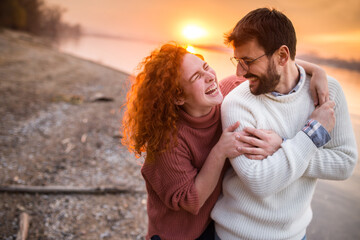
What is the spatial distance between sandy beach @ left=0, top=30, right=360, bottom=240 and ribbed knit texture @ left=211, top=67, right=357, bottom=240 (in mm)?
1068

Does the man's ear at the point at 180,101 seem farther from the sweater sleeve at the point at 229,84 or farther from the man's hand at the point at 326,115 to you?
the man's hand at the point at 326,115

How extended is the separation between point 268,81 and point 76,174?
344 cm

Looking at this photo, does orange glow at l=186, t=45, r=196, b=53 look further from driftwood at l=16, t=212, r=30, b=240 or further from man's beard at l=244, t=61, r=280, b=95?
driftwood at l=16, t=212, r=30, b=240

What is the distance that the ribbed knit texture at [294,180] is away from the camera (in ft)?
4.78

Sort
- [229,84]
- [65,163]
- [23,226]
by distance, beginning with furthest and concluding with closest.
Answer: [65,163], [23,226], [229,84]

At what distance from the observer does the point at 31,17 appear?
26891mm

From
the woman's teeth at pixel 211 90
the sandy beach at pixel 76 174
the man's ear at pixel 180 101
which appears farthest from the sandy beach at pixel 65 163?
the woman's teeth at pixel 211 90

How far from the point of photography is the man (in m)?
1.45

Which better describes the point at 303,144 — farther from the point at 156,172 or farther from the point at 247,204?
the point at 156,172

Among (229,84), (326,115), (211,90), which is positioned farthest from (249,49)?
(326,115)

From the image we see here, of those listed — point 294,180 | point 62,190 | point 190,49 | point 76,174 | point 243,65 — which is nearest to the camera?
point 294,180

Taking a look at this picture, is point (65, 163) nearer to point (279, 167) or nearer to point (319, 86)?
point (279, 167)

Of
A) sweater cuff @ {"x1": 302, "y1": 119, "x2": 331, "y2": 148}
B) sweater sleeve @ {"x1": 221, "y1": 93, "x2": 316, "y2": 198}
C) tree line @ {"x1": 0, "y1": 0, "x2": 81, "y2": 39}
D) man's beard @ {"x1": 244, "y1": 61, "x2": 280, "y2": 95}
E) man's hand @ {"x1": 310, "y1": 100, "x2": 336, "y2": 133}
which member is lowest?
tree line @ {"x1": 0, "y1": 0, "x2": 81, "y2": 39}

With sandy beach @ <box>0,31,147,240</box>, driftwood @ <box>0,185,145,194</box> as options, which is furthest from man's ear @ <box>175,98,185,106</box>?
driftwood @ <box>0,185,145,194</box>
